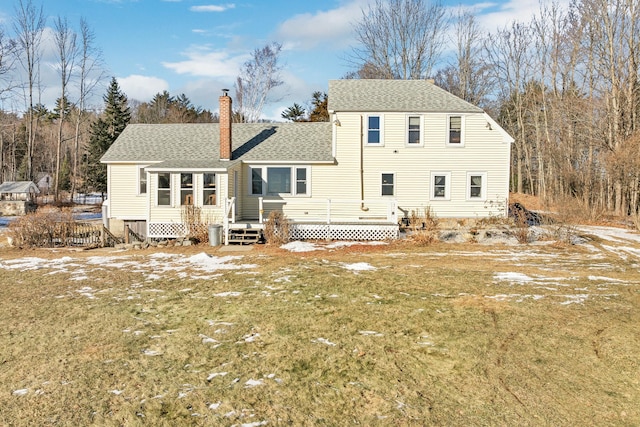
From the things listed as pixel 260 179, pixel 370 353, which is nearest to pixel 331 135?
pixel 260 179

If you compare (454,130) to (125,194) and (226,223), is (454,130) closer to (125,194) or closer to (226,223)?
(226,223)

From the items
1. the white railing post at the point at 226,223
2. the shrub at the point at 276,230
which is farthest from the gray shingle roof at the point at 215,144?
the shrub at the point at 276,230

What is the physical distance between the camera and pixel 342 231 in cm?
1695

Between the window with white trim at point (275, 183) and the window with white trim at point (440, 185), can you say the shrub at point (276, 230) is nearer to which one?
the window with white trim at point (275, 183)

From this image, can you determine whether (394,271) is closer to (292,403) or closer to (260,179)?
(292,403)

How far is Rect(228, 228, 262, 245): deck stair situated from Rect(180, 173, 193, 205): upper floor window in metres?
2.36

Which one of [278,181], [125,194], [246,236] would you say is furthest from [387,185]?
[125,194]

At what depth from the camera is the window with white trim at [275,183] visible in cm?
1969

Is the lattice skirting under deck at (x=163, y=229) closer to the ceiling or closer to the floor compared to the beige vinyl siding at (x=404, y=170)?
closer to the floor

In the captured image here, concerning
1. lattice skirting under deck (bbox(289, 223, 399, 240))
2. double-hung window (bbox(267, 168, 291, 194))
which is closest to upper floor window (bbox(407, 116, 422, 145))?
lattice skirting under deck (bbox(289, 223, 399, 240))

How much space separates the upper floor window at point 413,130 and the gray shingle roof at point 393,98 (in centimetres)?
43

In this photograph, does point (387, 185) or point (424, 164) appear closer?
point (424, 164)

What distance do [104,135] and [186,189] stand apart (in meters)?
26.9

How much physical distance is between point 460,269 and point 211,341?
720 cm
